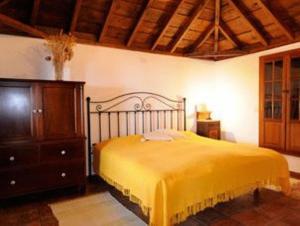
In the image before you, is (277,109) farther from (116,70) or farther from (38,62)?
(38,62)

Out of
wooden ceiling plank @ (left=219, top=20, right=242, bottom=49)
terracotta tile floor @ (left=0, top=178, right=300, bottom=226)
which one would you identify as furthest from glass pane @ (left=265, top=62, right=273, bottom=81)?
terracotta tile floor @ (left=0, top=178, right=300, bottom=226)

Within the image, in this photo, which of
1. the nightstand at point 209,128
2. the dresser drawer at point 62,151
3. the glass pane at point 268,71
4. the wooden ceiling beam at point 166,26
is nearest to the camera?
the dresser drawer at point 62,151

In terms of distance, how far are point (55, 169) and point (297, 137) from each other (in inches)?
145

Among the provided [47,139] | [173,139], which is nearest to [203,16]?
[173,139]

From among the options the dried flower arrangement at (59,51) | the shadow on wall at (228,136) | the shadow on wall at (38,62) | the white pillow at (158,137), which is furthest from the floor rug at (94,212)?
the shadow on wall at (228,136)

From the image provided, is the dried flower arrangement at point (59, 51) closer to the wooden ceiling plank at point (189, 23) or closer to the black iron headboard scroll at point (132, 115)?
the black iron headboard scroll at point (132, 115)

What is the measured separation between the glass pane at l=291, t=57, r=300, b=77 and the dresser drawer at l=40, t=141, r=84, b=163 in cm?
352

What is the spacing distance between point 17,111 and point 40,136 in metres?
0.39

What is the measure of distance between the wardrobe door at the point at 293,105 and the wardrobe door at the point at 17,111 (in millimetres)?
3877

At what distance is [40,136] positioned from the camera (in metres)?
2.84

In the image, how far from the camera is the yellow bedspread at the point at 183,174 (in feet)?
6.46

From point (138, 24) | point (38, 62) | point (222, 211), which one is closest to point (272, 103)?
point (222, 211)

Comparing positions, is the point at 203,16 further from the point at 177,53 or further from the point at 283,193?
the point at 283,193

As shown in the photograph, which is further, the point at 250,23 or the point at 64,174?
the point at 250,23
